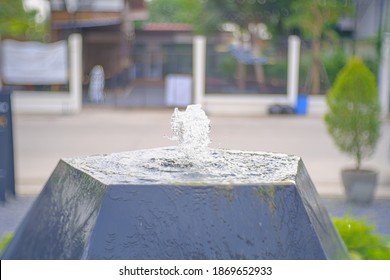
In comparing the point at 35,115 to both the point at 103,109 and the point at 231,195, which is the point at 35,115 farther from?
the point at 231,195

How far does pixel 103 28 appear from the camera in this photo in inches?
1267

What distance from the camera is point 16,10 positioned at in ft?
61.1

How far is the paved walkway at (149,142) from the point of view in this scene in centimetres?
948

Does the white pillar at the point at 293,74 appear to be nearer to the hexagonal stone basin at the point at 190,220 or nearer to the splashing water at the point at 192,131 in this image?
the splashing water at the point at 192,131

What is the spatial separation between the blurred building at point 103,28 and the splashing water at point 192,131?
20232 mm

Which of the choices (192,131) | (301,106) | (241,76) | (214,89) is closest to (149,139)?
(214,89)

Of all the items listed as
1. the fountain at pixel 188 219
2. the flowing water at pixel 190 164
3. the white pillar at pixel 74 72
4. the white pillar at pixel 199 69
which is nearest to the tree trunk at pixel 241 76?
the white pillar at pixel 199 69

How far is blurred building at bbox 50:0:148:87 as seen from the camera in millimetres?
26188

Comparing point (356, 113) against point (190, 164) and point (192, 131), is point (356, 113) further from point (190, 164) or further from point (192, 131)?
point (190, 164)

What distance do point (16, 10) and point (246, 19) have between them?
13.3 m

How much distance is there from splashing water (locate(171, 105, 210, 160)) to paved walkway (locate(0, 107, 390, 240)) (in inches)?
150

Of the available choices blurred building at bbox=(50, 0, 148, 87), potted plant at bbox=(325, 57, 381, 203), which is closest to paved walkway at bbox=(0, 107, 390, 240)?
potted plant at bbox=(325, 57, 381, 203)

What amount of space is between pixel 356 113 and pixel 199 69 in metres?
12.5
